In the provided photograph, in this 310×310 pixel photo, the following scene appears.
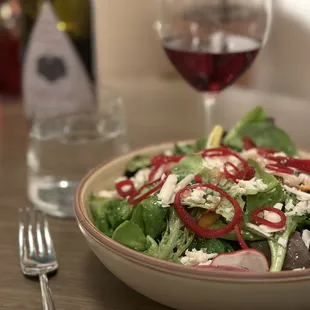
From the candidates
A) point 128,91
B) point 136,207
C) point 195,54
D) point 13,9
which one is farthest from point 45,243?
point 13,9

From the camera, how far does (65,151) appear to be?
98 centimetres

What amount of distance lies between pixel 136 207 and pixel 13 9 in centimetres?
107

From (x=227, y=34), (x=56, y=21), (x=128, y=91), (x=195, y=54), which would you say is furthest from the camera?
(x=128, y=91)

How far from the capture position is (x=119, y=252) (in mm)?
604

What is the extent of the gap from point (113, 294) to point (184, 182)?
15 centimetres

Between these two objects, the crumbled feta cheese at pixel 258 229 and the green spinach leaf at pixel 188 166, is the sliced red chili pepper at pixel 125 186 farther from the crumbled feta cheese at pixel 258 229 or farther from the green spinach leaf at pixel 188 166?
the crumbled feta cheese at pixel 258 229

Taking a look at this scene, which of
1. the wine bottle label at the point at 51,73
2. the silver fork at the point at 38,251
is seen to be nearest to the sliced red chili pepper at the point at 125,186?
the silver fork at the point at 38,251

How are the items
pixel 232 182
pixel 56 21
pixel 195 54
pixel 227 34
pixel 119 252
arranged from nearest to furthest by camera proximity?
pixel 119 252, pixel 232 182, pixel 195 54, pixel 227 34, pixel 56 21

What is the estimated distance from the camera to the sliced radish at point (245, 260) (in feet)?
2.02

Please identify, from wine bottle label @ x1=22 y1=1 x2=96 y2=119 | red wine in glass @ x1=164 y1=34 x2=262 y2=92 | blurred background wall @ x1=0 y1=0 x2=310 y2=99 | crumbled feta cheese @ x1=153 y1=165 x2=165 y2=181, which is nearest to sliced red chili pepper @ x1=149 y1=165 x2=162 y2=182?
crumbled feta cheese @ x1=153 y1=165 x2=165 y2=181

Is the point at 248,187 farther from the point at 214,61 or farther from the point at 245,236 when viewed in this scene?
the point at 214,61

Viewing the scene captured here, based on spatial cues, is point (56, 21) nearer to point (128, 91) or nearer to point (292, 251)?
point (128, 91)

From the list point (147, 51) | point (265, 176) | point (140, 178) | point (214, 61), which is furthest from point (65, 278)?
point (147, 51)

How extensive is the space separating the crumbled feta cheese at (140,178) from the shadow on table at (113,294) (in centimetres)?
12
